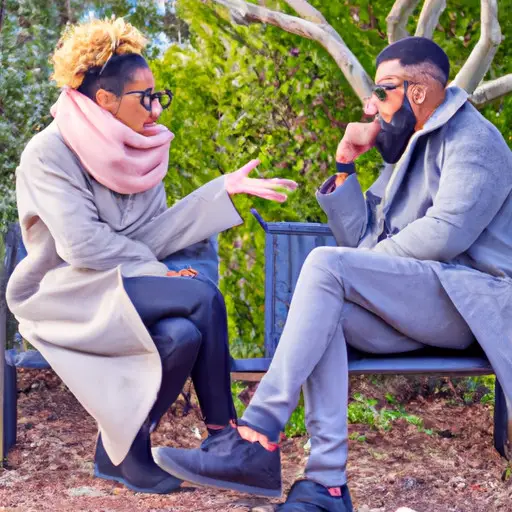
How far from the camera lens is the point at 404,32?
16.8ft

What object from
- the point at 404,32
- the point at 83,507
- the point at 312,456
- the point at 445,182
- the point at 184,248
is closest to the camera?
the point at 312,456

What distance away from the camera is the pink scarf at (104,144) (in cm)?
397

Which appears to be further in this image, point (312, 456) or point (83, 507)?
point (83, 507)

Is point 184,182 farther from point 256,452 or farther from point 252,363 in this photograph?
point 256,452

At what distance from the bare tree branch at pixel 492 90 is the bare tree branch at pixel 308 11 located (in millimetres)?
859

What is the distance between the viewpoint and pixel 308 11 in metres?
5.13

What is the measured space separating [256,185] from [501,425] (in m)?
1.61

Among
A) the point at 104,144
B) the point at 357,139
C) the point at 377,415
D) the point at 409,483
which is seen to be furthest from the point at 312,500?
the point at 377,415

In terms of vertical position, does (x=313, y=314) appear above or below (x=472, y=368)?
above

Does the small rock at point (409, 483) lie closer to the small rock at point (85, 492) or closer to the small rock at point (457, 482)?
the small rock at point (457, 482)

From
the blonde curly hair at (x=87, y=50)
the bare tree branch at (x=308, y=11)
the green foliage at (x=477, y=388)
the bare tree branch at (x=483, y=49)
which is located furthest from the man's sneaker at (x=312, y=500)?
the bare tree branch at (x=308, y=11)

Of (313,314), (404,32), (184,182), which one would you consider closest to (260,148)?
(184,182)

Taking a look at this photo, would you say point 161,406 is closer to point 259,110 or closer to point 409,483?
point 409,483

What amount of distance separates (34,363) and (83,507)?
646mm
